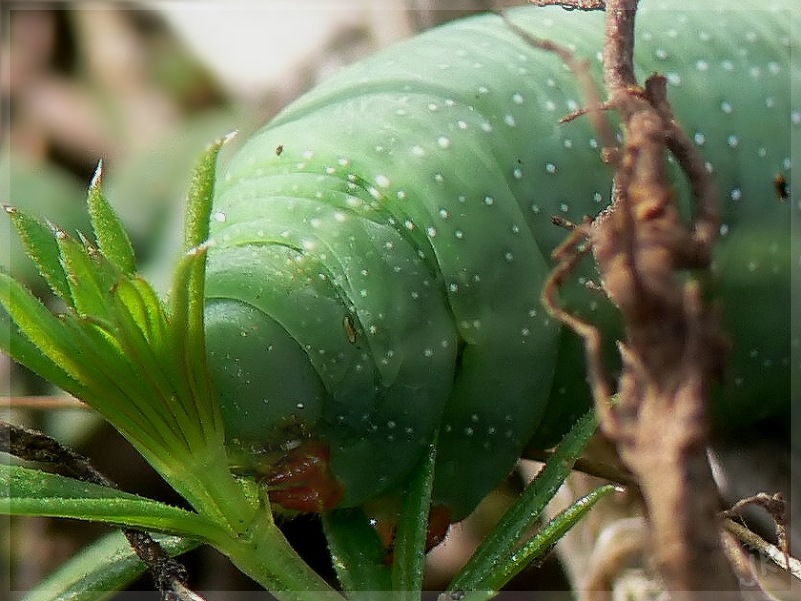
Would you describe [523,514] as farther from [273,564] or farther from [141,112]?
[141,112]

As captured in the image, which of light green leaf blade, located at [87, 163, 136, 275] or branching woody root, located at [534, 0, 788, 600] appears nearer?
branching woody root, located at [534, 0, 788, 600]

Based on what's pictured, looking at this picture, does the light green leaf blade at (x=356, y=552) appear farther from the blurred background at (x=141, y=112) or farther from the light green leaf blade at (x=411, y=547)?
the blurred background at (x=141, y=112)

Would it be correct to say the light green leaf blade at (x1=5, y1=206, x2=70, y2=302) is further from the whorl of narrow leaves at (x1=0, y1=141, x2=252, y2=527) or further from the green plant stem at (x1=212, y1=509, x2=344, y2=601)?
the green plant stem at (x1=212, y1=509, x2=344, y2=601)

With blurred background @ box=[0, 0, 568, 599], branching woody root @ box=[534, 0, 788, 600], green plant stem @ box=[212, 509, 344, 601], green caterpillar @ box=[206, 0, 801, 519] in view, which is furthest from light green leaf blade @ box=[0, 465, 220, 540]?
blurred background @ box=[0, 0, 568, 599]

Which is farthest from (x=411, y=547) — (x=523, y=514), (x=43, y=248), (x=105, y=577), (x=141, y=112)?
(x=141, y=112)

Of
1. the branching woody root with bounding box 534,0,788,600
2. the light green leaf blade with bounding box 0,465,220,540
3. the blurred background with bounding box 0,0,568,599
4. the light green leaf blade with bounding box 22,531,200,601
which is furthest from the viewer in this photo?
the blurred background with bounding box 0,0,568,599

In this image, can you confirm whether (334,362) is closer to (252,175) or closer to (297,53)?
(252,175)
